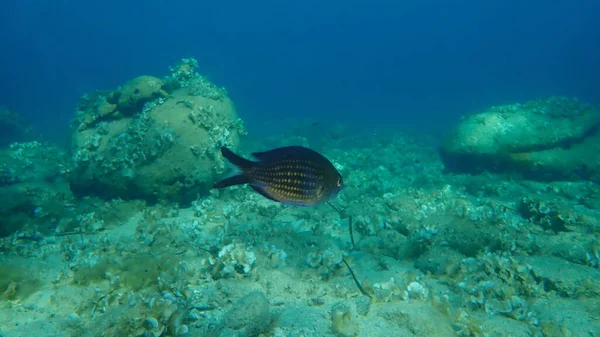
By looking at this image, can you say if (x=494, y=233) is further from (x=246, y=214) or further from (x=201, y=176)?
(x=201, y=176)

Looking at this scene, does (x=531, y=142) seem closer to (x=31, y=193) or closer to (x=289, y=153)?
(x=289, y=153)

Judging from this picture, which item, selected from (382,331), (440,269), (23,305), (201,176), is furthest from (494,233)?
(23,305)

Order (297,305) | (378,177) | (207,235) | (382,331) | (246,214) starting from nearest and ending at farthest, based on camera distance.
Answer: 1. (382,331)
2. (297,305)
3. (207,235)
4. (246,214)
5. (378,177)

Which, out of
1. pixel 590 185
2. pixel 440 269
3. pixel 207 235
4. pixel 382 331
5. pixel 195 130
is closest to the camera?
pixel 382 331

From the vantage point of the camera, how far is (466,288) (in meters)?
4.16

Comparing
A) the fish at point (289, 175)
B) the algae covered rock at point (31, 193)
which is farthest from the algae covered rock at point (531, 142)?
the algae covered rock at point (31, 193)

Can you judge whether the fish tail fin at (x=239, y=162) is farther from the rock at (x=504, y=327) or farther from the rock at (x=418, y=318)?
the rock at (x=504, y=327)

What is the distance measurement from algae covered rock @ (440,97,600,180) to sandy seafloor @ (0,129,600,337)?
12.8 feet

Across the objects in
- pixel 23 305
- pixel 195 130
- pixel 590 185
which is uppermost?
pixel 195 130

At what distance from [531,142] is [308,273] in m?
10.3

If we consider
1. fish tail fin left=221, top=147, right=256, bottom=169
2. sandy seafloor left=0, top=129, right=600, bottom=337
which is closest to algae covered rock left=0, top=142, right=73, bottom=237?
sandy seafloor left=0, top=129, right=600, bottom=337

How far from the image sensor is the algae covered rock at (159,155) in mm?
7664

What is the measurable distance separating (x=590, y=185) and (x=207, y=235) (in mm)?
11147

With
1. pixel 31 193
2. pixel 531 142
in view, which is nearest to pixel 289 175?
pixel 31 193
